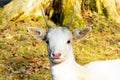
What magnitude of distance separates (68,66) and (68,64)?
1.3 inches

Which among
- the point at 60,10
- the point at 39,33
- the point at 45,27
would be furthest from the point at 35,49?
the point at 39,33

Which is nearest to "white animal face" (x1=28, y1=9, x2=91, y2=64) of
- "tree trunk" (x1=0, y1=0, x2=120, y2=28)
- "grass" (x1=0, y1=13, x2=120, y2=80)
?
"grass" (x1=0, y1=13, x2=120, y2=80)

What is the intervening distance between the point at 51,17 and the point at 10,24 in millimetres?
1402

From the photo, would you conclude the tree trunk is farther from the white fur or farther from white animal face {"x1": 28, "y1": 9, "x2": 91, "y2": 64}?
the white fur

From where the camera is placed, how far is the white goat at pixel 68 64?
5.94 metres

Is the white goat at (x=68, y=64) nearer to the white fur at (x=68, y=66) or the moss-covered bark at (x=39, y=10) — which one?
the white fur at (x=68, y=66)

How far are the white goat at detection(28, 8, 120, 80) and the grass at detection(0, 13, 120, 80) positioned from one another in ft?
8.60

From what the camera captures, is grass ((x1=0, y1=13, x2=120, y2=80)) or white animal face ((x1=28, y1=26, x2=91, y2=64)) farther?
grass ((x1=0, y1=13, x2=120, y2=80))

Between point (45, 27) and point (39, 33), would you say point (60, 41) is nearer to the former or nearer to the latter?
point (39, 33)

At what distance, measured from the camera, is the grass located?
9.15 metres

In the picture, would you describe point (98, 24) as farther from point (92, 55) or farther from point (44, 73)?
point (44, 73)

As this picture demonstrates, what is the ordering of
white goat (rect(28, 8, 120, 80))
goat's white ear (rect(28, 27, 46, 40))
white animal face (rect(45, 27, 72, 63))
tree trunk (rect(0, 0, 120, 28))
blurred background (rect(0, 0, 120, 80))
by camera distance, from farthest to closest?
tree trunk (rect(0, 0, 120, 28)) → blurred background (rect(0, 0, 120, 80)) → goat's white ear (rect(28, 27, 46, 40)) → white goat (rect(28, 8, 120, 80)) → white animal face (rect(45, 27, 72, 63))

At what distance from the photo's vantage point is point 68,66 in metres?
6.02

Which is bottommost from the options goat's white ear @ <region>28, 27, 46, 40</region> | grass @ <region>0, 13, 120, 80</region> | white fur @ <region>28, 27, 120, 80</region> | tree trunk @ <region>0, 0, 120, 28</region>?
grass @ <region>0, 13, 120, 80</region>
